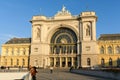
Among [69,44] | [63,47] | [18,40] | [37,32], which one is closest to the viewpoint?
[69,44]

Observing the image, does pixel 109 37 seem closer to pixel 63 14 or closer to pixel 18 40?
pixel 63 14

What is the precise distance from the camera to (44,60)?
284ft

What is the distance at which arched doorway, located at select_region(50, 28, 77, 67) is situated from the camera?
85562 millimetres

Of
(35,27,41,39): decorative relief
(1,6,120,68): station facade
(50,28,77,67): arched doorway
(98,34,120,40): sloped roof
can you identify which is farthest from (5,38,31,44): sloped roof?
(98,34,120,40): sloped roof

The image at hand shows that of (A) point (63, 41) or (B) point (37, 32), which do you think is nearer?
(A) point (63, 41)

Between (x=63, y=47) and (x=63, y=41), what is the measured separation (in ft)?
7.07

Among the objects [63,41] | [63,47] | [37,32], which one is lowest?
[63,47]

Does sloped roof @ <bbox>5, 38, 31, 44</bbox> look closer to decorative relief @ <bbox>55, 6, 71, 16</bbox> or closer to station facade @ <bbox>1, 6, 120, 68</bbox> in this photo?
station facade @ <bbox>1, 6, 120, 68</bbox>

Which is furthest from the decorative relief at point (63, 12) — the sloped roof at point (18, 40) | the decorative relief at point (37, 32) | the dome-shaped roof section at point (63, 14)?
the sloped roof at point (18, 40)

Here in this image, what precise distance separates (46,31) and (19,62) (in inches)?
647

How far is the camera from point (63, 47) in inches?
3428

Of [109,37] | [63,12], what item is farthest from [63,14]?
[109,37]

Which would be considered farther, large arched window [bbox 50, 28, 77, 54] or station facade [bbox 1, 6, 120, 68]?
large arched window [bbox 50, 28, 77, 54]

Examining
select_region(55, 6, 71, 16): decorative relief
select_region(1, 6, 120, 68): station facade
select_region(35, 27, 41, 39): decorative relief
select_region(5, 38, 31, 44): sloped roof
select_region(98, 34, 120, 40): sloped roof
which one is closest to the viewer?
select_region(1, 6, 120, 68): station facade
